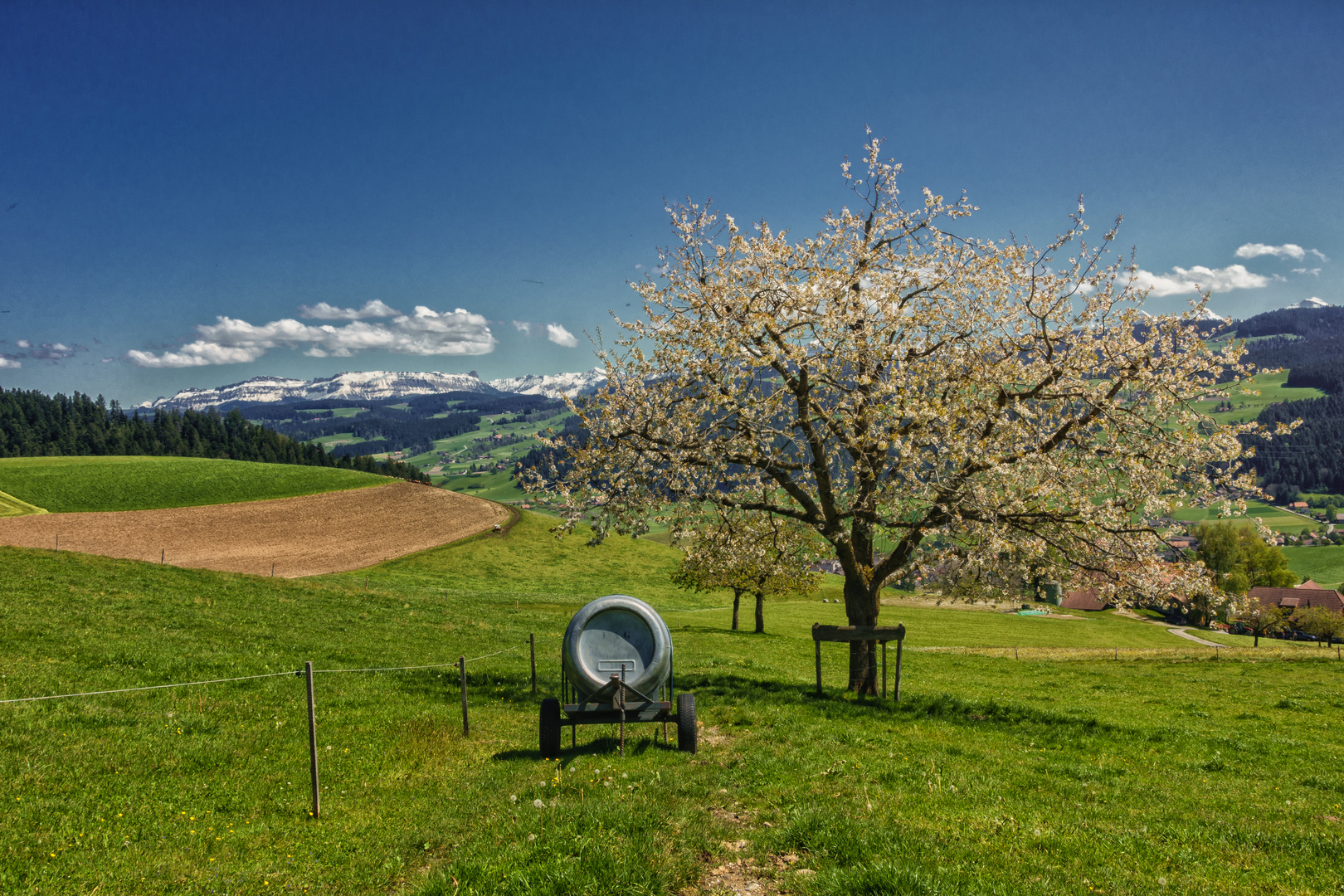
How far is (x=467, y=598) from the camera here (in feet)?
171

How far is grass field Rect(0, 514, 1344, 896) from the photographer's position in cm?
753

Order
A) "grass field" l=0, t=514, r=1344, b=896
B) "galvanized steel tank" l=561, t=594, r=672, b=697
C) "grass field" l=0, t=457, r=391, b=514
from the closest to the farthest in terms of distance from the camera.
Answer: "grass field" l=0, t=514, r=1344, b=896
"galvanized steel tank" l=561, t=594, r=672, b=697
"grass field" l=0, t=457, r=391, b=514

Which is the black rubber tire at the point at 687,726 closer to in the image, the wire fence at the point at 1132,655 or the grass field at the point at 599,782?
the grass field at the point at 599,782

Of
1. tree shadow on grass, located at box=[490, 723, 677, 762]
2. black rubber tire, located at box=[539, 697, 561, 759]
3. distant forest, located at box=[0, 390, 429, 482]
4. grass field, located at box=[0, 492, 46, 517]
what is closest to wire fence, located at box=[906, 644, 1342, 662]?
tree shadow on grass, located at box=[490, 723, 677, 762]

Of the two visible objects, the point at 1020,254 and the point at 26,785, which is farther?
the point at 1020,254

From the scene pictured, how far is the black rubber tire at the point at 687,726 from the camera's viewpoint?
41.9ft

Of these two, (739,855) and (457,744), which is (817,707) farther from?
(739,855)

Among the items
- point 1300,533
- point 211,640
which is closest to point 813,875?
point 211,640

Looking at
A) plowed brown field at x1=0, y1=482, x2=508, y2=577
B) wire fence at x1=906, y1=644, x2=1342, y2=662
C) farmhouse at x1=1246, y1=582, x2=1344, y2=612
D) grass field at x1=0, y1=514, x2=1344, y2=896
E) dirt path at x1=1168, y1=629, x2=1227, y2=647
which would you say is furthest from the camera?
farmhouse at x1=1246, y1=582, x2=1344, y2=612

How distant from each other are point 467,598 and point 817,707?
39997 millimetres

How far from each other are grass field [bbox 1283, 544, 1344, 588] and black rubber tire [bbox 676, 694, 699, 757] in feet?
650

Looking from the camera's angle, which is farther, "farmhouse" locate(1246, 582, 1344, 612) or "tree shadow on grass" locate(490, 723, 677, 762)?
"farmhouse" locate(1246, 582, 1344, 612)

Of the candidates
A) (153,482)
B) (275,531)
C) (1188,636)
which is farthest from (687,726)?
(153,482)

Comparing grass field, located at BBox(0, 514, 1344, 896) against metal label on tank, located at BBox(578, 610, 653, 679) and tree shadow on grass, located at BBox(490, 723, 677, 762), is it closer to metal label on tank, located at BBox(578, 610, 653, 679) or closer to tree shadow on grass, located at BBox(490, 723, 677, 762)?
tree shadow on grass, located at BBox(490, 723, 677, 762)
